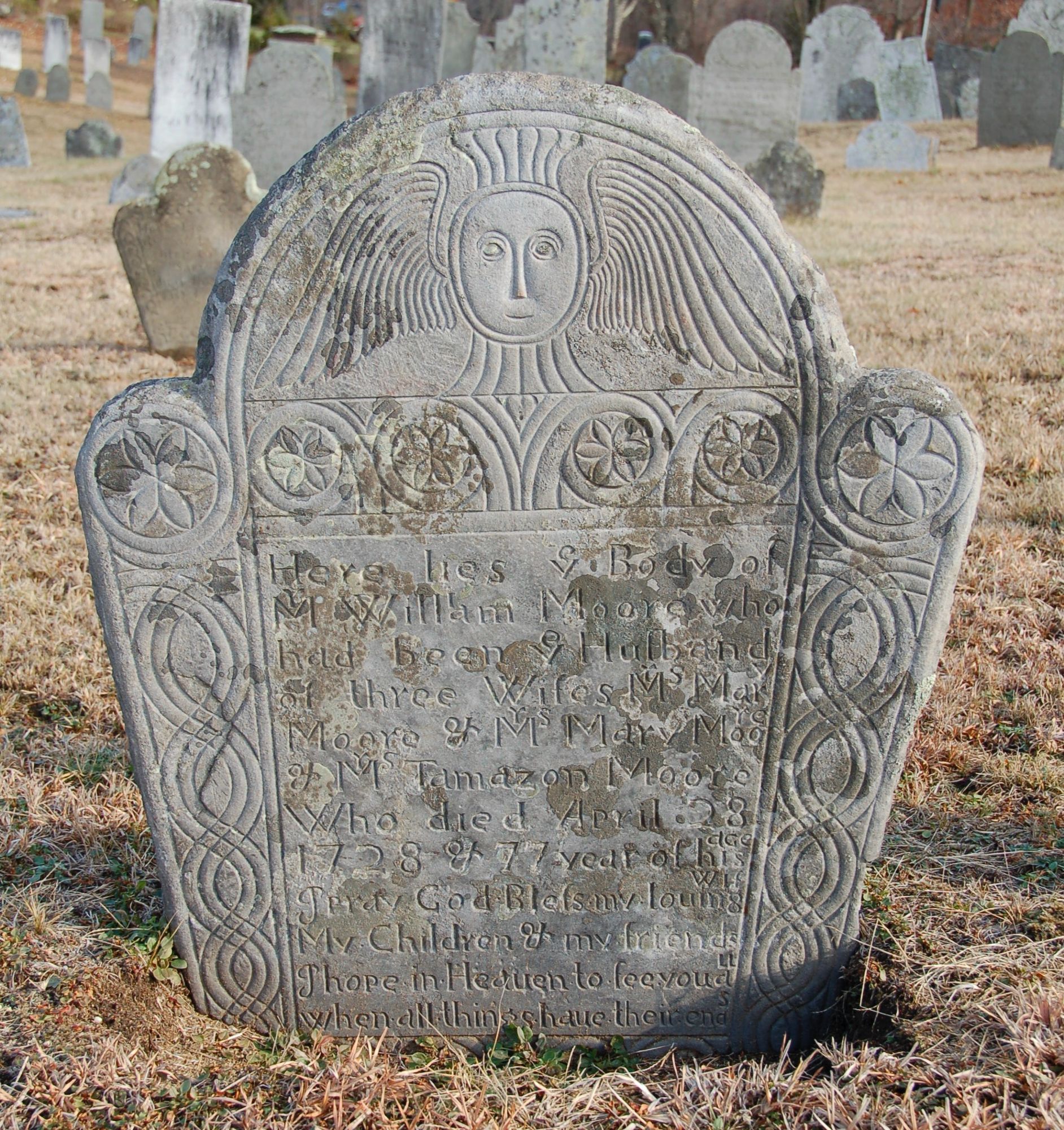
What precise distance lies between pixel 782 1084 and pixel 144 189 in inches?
605

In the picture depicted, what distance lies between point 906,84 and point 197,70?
15603 millimetres

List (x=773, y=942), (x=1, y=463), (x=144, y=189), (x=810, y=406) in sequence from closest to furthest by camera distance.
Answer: (x=810, y=406), (x=773, y=942), (x=1, y=463), (x=144, y=189)

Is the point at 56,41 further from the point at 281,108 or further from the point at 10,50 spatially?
the point at 281,108

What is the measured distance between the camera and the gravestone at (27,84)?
2753 centimetres

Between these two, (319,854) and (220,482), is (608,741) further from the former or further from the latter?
(220,482)

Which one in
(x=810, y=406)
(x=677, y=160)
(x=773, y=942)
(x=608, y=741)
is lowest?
(x=773, y=942)

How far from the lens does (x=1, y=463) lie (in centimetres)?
565

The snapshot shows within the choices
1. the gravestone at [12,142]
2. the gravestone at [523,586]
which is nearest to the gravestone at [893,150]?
the gravestone at [12,142]

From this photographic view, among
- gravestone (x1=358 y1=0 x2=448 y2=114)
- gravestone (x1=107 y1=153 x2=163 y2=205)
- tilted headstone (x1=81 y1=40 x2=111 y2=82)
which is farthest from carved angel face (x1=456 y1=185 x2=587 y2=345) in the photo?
tilted headstone (x1=81 y1=40 x2=111 y2=82)

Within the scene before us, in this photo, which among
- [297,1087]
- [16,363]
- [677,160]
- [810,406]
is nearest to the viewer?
[677,160]

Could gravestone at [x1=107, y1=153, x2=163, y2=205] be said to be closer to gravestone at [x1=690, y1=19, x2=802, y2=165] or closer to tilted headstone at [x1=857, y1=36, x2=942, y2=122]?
gravestone at [x1=690, y1=19, x2=802, y2=165]

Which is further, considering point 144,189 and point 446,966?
point 144,189

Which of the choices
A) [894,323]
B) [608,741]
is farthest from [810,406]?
[894,323]

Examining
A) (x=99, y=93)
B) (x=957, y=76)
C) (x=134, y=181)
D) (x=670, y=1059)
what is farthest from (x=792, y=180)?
(x=99, y=93)
